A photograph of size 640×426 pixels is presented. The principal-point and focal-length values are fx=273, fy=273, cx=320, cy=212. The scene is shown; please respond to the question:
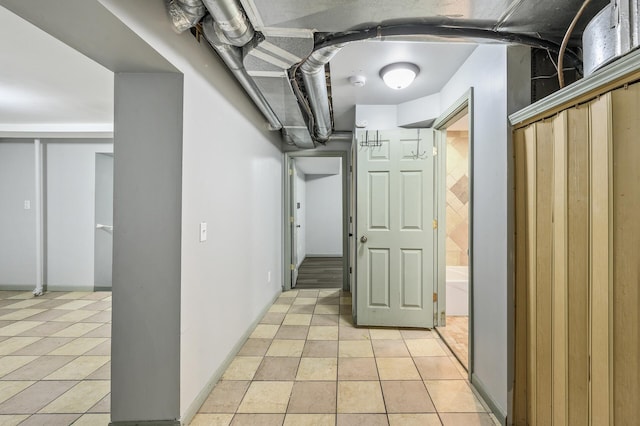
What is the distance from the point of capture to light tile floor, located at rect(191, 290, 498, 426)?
1646 millimetres

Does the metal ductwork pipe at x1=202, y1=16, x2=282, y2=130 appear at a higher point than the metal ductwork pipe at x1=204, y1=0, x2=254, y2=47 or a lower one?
higher

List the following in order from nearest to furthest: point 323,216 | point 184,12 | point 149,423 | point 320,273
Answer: point 184,12 < point 149,423 < point 320,273 < point 323,216

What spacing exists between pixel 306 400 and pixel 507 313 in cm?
136

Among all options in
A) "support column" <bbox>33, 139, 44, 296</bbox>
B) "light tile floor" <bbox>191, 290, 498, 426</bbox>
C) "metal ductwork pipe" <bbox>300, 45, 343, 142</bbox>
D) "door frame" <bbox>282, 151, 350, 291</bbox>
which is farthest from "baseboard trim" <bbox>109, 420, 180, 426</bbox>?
"support column" <bbox>33, 139, 44, 296</bbox>

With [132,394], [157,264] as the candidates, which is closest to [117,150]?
[157,264]

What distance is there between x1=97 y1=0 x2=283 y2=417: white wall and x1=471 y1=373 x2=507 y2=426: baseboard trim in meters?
1.82

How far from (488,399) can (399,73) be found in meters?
2.34

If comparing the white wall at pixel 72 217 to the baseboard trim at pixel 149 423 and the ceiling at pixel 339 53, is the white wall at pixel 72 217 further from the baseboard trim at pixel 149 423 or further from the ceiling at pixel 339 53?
the baseboard trim at pixel 149 423

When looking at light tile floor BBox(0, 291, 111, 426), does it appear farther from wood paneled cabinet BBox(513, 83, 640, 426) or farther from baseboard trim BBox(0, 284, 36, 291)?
wood paneled cabinet BBox(513, 83, 640, 426)

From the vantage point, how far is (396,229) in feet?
9.55

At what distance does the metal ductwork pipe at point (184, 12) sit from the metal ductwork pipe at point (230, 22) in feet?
0.29

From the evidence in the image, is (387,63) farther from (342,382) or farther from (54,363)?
(54,363)

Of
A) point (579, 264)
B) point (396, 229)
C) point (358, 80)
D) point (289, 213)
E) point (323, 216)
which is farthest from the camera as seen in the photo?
point (323, 216)

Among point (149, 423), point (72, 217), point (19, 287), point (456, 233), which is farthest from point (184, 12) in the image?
point (19, 287)
